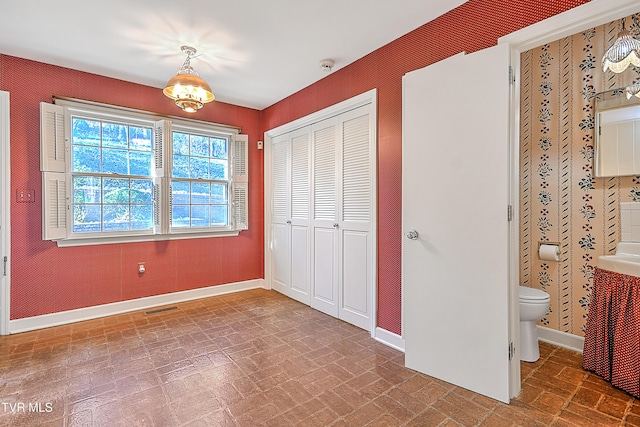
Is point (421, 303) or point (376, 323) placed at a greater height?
point (421, 303)

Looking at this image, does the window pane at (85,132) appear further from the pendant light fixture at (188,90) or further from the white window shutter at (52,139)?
the pendant light fixture at (188,90)

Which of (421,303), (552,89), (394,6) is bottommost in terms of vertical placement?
(421,303)

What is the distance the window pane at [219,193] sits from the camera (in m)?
4.25

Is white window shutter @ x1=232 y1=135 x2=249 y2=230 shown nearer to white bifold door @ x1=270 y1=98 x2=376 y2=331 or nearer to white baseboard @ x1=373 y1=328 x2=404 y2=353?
white bifold door @ x1=270 y1=98 x2=376 y2=331

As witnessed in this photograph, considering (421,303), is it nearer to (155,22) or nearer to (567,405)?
(567,405)

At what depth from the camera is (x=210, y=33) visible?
2584mm

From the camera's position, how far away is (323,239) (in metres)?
3.58

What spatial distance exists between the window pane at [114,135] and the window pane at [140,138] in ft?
0.17

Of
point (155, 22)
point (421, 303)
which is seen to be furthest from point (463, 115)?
point (155, 22)

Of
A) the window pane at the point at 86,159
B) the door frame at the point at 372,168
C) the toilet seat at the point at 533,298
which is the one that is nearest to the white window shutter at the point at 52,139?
the window pane at the point at 86,159

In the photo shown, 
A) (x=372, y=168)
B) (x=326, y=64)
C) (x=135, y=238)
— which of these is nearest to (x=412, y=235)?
(x=372, y=168)

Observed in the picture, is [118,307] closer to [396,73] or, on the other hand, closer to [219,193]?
[219,193]

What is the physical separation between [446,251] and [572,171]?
1548 mm

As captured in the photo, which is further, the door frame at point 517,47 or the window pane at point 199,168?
the window pane at point 199,168
